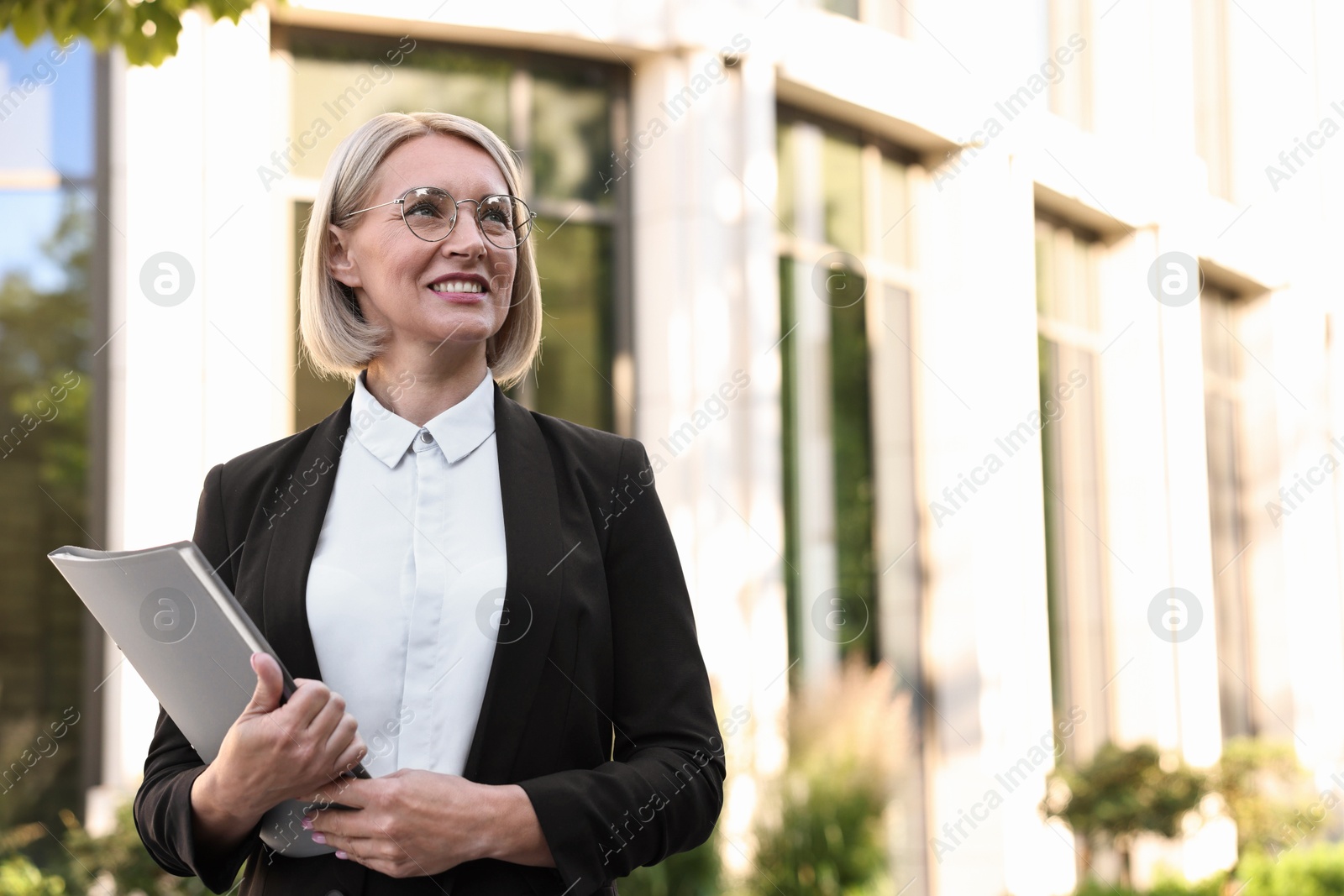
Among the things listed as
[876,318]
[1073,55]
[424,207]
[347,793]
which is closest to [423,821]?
[347,793]

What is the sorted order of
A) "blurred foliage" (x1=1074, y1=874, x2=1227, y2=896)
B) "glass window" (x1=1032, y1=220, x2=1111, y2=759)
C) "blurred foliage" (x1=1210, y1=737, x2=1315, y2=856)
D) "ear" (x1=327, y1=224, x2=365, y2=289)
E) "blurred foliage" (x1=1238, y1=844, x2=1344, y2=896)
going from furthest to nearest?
"glass window" (x1=1032, y1=220, x2=1111, y2=759), "blurred foliage" (x1=1210, y1=737, x2=1315, y2=856), "blurred foliage" (x1=1238, y1=844, x2=1344, y2=896), "blurred foliage" (x1=1074, y1=874, x2=1227, y2=896), "ear" (x1=327, y1=224, x2=365, y2=289)

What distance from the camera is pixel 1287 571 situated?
52.8ft

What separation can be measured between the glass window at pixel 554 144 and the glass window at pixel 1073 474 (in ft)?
15.5

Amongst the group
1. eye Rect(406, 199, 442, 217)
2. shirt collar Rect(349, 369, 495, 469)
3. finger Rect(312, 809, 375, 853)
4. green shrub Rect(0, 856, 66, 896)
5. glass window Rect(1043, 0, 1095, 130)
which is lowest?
green shrub Rect(0, 856, 66, 896)

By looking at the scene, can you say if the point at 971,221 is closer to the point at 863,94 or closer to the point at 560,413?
the point at 863,94

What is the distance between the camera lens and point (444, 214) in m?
1.95

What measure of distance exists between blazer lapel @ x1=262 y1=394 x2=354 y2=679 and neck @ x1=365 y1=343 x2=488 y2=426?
0.11 metres

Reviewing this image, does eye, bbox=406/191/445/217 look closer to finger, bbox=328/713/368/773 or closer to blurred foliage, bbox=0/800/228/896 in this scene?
finger, bbox=328/713/368/773

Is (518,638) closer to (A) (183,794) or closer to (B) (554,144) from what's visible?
(A) (183,794)

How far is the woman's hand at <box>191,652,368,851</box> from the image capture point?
5.17ft

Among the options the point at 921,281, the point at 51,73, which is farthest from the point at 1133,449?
the point at 51,73

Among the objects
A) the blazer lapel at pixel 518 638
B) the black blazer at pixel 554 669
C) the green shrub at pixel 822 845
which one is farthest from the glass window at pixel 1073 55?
the blazer lapel at pixel 518 638

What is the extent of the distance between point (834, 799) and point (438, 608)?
6548 millimetres

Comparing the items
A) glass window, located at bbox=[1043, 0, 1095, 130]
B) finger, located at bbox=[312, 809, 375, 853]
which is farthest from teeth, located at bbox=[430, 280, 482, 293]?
glass window, located at bbox=[1043, 0, 1095, 130]
